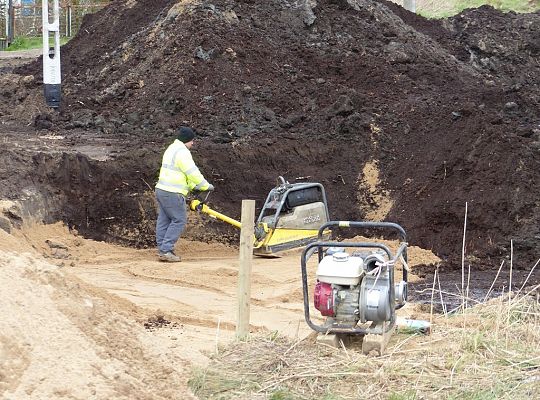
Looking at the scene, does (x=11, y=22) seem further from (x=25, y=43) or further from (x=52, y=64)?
(x=52, y=64)

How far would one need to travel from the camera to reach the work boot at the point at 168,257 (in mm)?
11078

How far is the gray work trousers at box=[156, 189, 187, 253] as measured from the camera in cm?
1096

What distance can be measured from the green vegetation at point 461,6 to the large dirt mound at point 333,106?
12937 millimetres

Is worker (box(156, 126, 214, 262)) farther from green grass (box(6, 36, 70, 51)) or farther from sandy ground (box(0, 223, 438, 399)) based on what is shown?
green grass (box(6, 36, 70, 51))

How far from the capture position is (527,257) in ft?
35.3

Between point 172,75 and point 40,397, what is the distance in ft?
36.2

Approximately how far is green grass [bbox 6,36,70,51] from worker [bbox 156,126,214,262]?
2068cm

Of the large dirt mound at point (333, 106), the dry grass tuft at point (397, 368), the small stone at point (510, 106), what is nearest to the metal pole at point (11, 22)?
the large dirt mound at point (333, 106)

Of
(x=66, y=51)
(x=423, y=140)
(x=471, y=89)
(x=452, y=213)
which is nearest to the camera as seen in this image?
(x=452, y=213)

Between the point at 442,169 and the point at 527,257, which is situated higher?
the point at 442,169

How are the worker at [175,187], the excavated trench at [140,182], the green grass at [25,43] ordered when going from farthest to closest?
the green grass at [25,43], the excavated trench at [140,182], the worker at [175,187]

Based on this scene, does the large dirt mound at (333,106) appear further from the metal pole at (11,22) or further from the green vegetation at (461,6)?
the green vegetation at (461,6)

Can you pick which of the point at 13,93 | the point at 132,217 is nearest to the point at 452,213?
the point at 132,217

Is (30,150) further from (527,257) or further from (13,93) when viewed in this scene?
(527,257)
